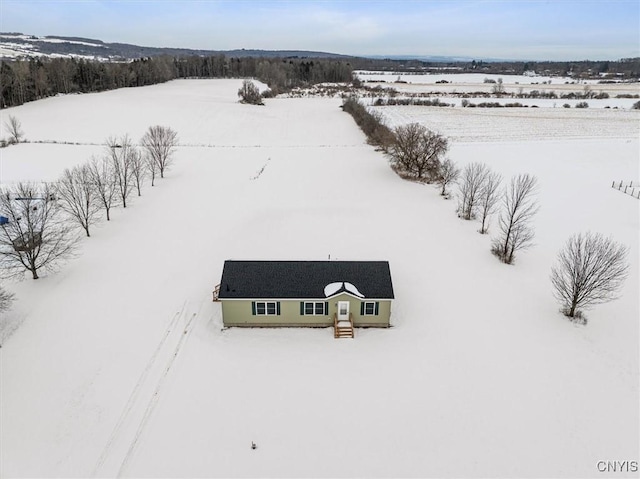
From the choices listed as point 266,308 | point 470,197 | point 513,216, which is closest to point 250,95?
point 470,197

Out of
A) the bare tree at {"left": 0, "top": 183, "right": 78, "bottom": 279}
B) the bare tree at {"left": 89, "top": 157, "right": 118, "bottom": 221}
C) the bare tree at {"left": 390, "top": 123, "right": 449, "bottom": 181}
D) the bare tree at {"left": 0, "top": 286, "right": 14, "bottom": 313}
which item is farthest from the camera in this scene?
the bare tree at {"left": 390, "top": 123, "right": 449, "bottom": 181}

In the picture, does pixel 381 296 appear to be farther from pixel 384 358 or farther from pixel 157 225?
pixel 157 225

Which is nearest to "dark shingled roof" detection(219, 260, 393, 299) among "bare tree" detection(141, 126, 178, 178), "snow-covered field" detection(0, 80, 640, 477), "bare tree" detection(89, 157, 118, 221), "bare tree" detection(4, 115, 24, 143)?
"snow-covered field" detection(0, 80, 640, 477)

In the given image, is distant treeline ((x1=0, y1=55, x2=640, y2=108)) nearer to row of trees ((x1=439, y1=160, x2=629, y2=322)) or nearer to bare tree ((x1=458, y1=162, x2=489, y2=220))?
bare tree ((x1=458, y1=162, x2=489, y2=220))

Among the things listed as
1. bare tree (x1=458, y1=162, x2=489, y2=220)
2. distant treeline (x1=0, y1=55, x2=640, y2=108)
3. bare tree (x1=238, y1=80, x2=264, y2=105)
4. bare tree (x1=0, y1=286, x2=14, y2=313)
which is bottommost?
bare tree (x1=0, y1=286, x2=14, y2=313)

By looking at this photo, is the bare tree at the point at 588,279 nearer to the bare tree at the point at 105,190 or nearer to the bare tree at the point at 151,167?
the bare tree at the point at 105,190

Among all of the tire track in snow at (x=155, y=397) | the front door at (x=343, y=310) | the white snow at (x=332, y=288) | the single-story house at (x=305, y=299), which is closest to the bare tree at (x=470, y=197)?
the single-story house at (x=305, y=299)

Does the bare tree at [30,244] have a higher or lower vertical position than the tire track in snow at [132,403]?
higher
